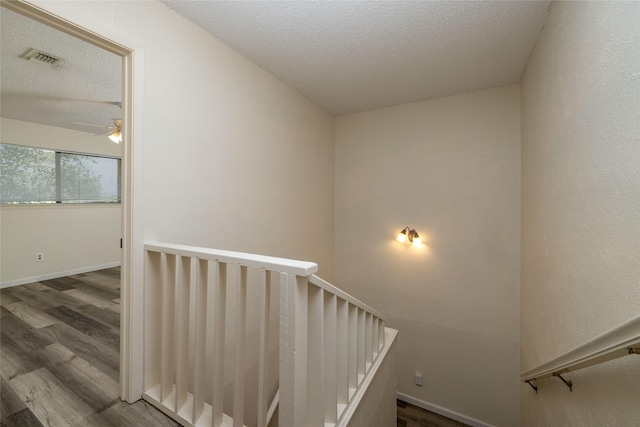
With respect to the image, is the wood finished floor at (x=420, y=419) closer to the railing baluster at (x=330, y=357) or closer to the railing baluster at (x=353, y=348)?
the railing baluster at (x=353, y=348)

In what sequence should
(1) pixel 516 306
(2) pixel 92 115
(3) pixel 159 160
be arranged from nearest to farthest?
→ (3) pixel 159 160 < (1) pixel 516 306 < (2) pixel 92 115

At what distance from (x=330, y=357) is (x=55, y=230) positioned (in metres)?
5.44

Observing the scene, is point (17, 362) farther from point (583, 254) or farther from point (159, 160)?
point (583, 254)

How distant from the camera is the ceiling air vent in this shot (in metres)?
2.07

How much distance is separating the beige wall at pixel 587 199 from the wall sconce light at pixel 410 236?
1262 mm

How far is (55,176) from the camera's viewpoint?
4.26 m

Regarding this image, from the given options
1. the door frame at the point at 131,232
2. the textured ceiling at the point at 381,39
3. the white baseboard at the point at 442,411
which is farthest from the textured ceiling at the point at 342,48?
the white baseboard at the point at 442,411

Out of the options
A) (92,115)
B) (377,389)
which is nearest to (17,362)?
(377,389)

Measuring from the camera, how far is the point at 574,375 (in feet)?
3.86

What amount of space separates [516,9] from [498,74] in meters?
0.93

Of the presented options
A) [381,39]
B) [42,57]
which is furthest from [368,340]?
[42,57]

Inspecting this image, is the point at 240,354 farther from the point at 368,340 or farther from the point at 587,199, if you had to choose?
the point at 587,199

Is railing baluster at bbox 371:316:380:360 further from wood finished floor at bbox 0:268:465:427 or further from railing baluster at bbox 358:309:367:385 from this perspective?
wood finished floor at bbox 0:268:465:427

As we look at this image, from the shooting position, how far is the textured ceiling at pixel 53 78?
1.87m
